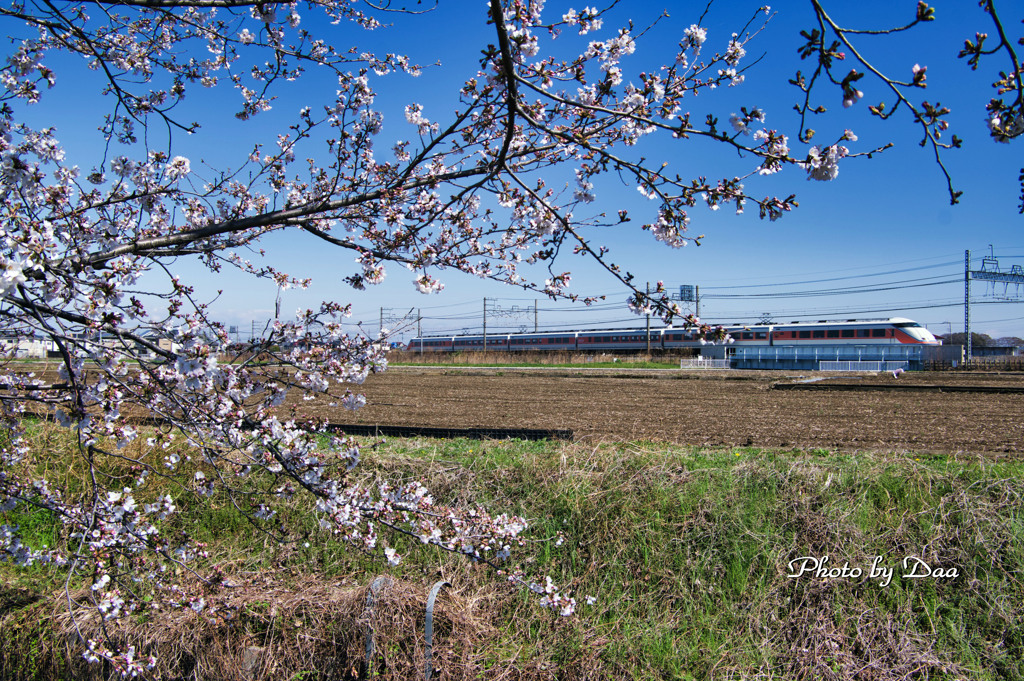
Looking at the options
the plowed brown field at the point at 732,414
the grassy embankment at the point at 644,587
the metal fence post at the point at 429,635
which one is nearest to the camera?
the metal fence post at the point at 429,635

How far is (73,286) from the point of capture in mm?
2188

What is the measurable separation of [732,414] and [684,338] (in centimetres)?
2788

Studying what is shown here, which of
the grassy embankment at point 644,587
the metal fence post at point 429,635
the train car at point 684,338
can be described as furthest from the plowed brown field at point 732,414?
the train car at point 684,338

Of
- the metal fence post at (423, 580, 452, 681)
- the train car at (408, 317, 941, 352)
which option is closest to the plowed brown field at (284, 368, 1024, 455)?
the metal fence post at (423, 580, 452, 681)

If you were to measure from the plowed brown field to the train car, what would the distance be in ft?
43.2

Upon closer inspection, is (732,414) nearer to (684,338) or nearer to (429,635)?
(429,635)

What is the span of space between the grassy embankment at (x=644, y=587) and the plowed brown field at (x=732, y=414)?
2.14 metres

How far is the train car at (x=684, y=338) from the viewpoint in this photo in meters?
33.9

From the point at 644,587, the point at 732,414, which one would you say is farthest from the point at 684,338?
the point at 644,587

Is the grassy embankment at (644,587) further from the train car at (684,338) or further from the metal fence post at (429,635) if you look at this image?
the train car at (684,338)

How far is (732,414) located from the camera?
10641 millimetres

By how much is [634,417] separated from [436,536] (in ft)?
25.1

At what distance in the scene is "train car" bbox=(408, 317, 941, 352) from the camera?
111 ft

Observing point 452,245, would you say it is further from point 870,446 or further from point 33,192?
point 870,446
